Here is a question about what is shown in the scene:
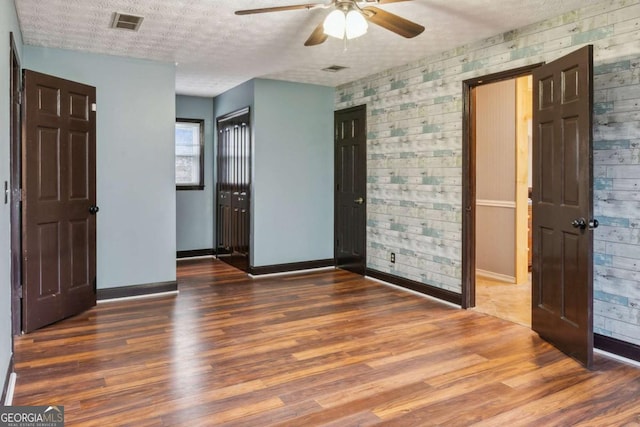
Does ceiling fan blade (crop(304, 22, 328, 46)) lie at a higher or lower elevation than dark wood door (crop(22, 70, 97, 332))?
higher

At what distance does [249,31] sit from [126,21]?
0.93 m

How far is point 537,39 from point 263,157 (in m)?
3.31

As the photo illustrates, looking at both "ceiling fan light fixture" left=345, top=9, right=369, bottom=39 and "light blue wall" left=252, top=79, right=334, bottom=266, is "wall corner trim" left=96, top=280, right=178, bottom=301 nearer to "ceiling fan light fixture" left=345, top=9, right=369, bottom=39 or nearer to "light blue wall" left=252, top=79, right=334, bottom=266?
"light blue wall" left=252, top=79, right=334, bottom=266

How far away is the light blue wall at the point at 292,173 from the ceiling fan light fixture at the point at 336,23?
3.20 m

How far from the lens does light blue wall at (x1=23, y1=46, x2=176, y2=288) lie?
15.6ft

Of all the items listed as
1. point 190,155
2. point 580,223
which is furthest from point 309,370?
point 190,155

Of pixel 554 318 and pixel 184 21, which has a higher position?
pixel 184 21

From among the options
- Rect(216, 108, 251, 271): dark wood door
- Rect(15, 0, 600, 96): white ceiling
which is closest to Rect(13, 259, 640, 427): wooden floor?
Rect(216, 108, 251, 271): dark wood door

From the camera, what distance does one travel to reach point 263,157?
606cm

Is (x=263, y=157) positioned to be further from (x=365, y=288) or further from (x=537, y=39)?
(x=537, y=39)

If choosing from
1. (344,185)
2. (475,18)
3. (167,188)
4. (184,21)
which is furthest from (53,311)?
(475,18)

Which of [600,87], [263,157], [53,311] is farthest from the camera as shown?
[263,157]

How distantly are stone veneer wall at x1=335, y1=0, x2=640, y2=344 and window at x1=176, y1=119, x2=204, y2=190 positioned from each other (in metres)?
2.25

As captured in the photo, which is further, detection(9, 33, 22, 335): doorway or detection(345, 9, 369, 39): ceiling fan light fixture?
detection(9, 33, 22, 335): doorway
